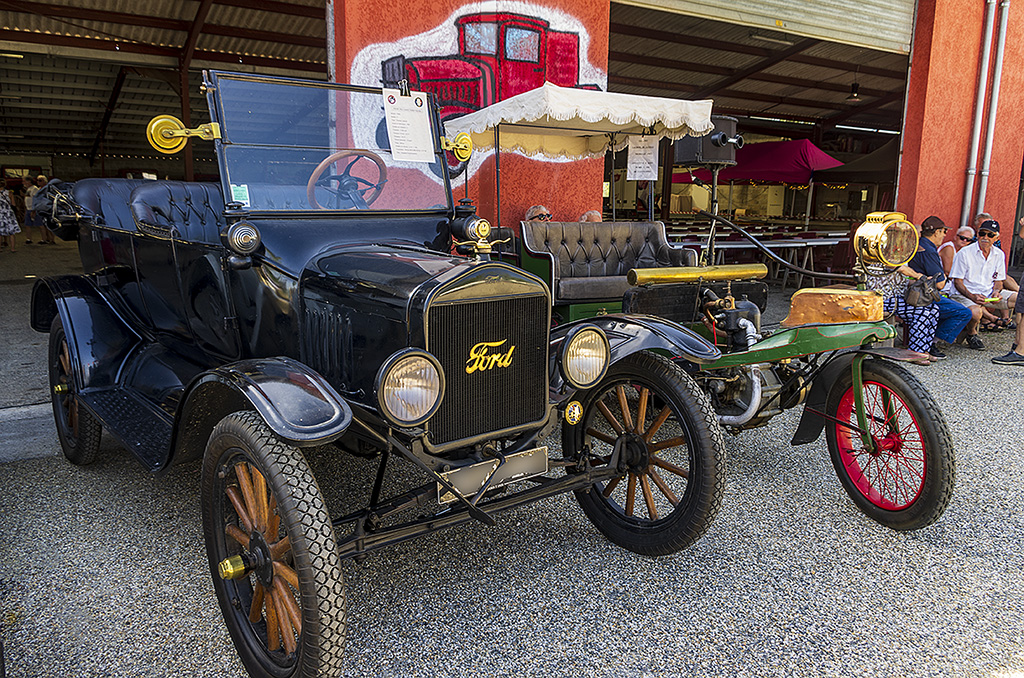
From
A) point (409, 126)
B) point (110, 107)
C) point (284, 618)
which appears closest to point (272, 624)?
point (284, 618)

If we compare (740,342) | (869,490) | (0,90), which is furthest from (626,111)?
(0,90)

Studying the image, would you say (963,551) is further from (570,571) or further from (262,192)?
(262,192)

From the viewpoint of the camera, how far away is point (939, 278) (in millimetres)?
5730

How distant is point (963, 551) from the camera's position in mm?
2613

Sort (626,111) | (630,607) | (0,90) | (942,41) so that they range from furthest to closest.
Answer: (0,90), (942,41), (626,111), (630,607)

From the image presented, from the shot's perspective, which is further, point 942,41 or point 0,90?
point 0,90

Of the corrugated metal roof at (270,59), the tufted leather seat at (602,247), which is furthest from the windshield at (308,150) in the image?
the corrugated metal roof at (270,59)

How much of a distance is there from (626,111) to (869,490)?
3.14 meters

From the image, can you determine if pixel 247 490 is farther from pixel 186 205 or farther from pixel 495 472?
pixel 186 205

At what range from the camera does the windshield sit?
2.53m

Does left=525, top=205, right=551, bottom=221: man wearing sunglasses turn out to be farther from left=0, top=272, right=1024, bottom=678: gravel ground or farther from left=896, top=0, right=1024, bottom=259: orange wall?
left=896, top=0, right=1024, bottom=259: orange wall

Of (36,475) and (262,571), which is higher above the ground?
(262,571)

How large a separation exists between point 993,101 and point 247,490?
10412mm

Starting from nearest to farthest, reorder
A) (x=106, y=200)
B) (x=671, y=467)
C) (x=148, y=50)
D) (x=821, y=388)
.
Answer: (x=671, y=467), (x=821, y=388), (x=106, y=200), (x=148, y=50)
